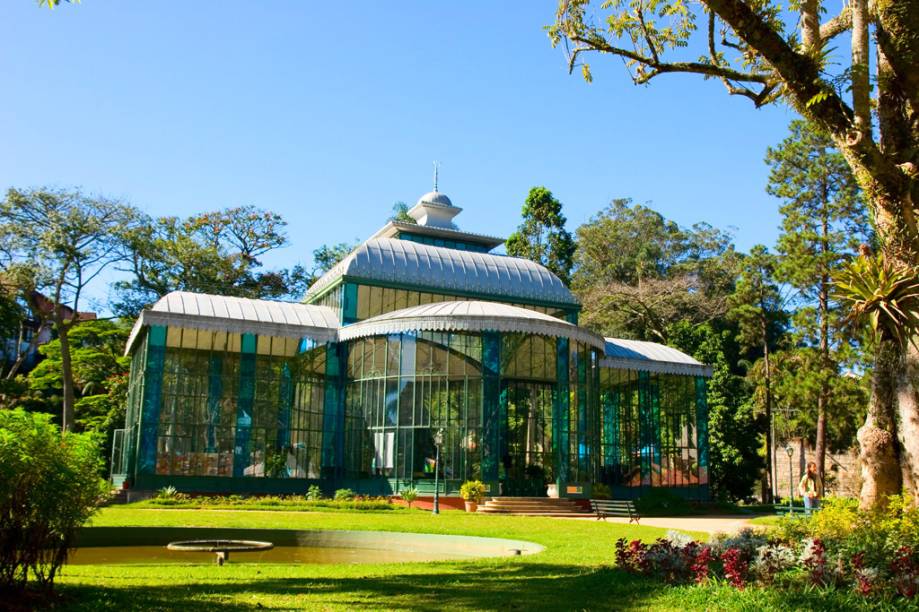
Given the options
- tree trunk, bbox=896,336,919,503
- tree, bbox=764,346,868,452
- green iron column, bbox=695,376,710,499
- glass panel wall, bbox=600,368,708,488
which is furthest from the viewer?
green iron column, bbox=695,376,710,499

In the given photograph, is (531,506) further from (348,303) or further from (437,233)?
(437,233)

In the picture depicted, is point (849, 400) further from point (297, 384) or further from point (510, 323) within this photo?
point (297, 384)

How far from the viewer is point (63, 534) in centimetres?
810

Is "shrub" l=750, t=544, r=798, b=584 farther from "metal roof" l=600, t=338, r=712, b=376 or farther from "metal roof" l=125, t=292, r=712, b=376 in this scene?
"metal roof" l=600, t=338, r=712, b=376

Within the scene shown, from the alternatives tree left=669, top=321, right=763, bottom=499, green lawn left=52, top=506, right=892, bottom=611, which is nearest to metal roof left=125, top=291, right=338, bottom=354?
tree left=669, top=321, right=763, bottom=499

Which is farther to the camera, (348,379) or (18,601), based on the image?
(348,379)

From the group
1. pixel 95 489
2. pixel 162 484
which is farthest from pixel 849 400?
pixel 95 489

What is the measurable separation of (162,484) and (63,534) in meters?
21.6

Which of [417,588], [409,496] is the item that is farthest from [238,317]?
[417,588]

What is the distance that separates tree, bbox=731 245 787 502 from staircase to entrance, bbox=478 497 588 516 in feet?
52.4

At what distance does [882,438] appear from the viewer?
29.6 feet

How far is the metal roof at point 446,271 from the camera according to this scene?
33.5 metres

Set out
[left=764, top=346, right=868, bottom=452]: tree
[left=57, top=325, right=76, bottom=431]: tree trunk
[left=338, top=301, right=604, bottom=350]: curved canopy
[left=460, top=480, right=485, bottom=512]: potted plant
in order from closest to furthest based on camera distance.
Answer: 1. [left=460, top=480, right=485, bottom=512]: potted plant
2. [left=338, top=301, right=604, bottom=350]: curved canopy
3. [left=764, top=346, right=868, bottom=452]: tree
4. [left=57, top=325, right=76, bottom=431]: tree trunk

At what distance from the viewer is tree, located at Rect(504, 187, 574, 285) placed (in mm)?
52656
